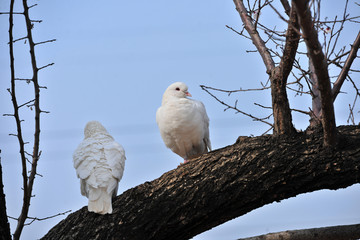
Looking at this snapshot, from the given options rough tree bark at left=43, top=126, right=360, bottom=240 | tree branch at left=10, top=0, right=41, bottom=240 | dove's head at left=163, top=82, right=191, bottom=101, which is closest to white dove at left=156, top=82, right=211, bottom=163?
dove's head at left=163, top=82, right=191, bottom=101

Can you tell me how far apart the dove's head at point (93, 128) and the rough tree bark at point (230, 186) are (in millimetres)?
1756

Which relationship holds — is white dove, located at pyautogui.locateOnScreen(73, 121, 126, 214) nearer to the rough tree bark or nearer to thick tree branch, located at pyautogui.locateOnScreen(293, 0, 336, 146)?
the rough tree bark

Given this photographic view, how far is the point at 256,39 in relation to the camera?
16.2 feet

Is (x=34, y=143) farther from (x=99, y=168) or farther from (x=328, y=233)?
(x=328, y=233)

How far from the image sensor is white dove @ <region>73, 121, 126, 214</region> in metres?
4.18

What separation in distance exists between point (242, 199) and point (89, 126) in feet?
8.57

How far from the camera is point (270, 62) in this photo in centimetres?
464

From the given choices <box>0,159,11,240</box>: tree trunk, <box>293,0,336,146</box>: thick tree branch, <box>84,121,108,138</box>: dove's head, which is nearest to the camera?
<box>293,0,336,146</box>: thick tree branch

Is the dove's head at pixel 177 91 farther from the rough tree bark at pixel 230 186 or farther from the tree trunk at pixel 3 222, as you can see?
the tree trunk at pixel 3 222

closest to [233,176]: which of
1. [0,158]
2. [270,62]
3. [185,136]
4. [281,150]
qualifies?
[281,150]

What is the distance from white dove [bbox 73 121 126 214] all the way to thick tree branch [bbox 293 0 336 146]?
1881 mm

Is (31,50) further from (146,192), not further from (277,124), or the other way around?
(277,124)

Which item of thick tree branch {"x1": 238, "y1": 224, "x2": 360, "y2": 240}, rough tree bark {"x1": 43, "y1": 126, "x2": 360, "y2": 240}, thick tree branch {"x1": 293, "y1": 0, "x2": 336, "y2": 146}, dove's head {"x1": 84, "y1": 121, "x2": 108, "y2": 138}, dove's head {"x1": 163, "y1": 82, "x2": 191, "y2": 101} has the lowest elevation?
thick tree branch {"x1": 238, "y1": 224, "x2": 360, "y2": 240}

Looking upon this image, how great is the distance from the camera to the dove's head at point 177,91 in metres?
6.37
